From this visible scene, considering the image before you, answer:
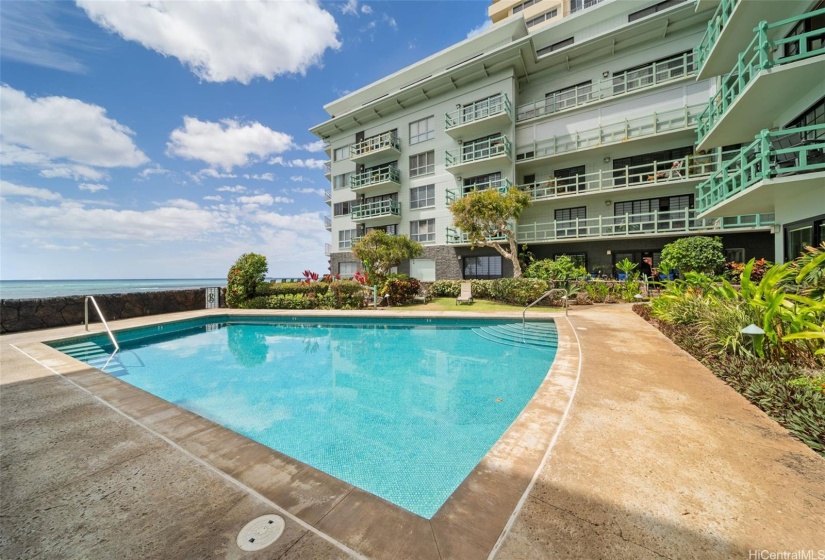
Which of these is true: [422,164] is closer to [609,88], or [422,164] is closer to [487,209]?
[487,209]

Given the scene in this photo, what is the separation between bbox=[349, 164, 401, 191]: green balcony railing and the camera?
22672 millimetres

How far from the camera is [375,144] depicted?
77.7ft

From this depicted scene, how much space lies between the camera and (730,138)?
1032cm

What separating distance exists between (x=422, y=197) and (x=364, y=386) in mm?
18077

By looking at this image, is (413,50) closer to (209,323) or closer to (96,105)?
(96,105)

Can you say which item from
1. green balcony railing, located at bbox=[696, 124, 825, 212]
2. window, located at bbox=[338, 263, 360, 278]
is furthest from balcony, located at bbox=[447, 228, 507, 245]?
green balcony railing, located at bbox=[696, 124, 825, 212]

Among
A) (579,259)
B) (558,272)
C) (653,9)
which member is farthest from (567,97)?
(558,272)

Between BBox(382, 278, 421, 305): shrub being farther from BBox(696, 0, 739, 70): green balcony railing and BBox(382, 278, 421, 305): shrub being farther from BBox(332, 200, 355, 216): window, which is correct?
BBox(696, 0, 739, 70): green balcony railing

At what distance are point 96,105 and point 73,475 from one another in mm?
18288

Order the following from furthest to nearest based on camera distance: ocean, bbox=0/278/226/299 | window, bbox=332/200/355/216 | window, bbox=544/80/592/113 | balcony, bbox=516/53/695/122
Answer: ocean, bbox=0/278/226/299, window, bbox=332/200/355/216, window, bbox=544/80/592/113, balcony, bbox=516/53/695/122

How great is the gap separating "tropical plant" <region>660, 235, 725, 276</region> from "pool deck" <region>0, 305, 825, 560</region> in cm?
1200

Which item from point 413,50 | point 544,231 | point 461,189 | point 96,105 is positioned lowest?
point 544,231

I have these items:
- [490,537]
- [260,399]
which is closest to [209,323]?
[260,399]

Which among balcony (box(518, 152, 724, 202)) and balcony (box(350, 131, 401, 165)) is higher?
balcony (box(350, 131, 401, 165))
